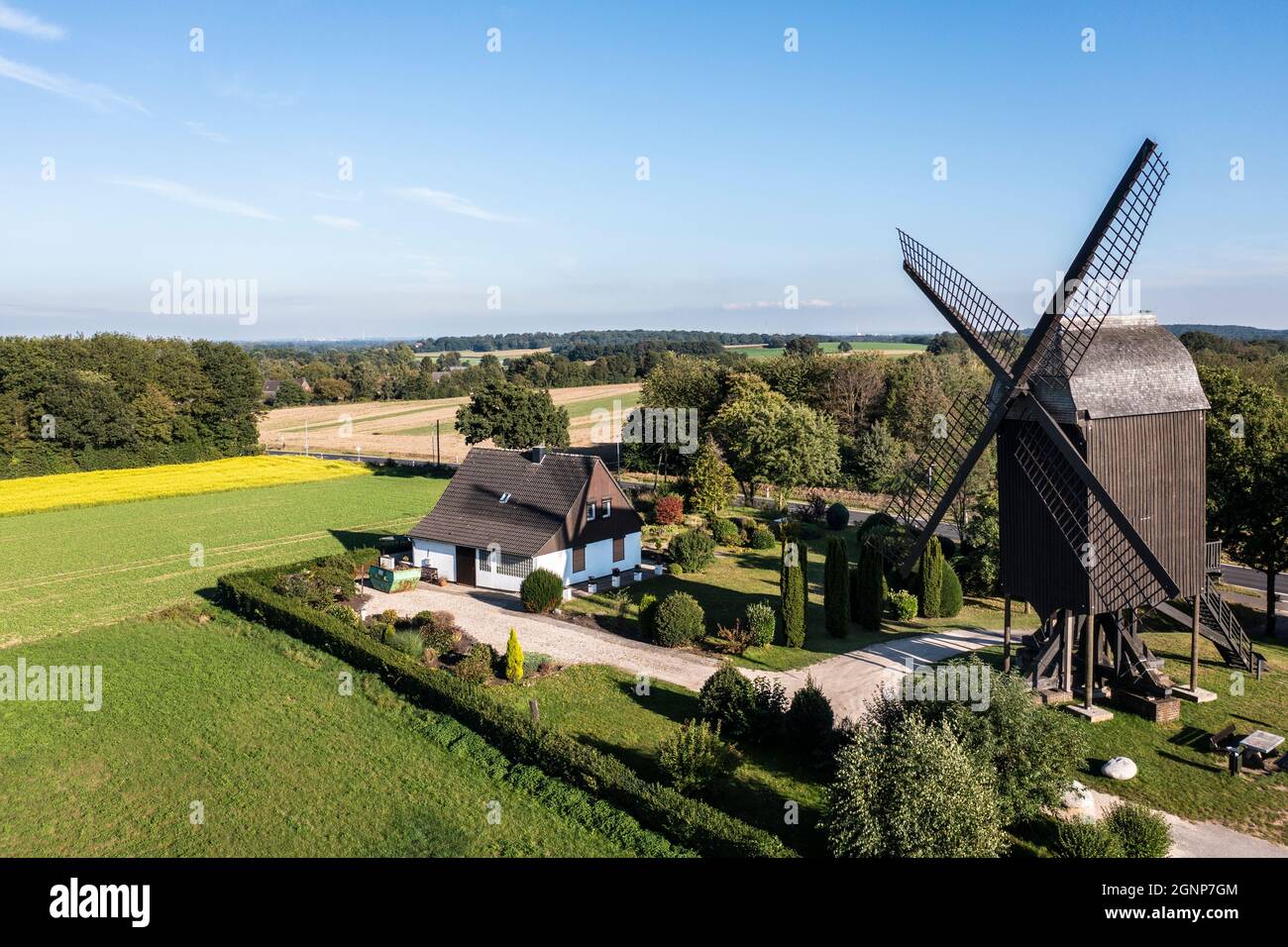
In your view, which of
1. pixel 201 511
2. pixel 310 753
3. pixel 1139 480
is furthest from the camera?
pixel 201 511

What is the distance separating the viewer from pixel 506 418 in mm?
63656

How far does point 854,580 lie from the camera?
29766mm

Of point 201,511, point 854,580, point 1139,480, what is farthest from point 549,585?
point 201,511

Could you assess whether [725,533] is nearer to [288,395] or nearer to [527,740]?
[527,740]

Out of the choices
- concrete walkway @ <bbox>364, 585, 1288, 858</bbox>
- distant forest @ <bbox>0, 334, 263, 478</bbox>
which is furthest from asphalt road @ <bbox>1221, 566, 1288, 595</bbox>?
distant forest @ <bbox>0, 334, 263, 478</bbox>

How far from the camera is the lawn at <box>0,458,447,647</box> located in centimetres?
3309

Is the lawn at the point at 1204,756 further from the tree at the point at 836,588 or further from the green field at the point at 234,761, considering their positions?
the green field at the point at 234,761

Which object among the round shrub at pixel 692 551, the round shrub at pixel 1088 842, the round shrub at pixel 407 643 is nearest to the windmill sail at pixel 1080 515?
the round shrub at pixel 1088 842

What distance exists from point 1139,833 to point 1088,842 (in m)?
1.08

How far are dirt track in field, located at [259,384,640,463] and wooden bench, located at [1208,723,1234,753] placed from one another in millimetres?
65771

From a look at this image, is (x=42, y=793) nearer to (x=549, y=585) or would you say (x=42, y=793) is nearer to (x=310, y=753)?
(x=310, y=753)

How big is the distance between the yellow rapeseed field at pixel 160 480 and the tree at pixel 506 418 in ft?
41.6

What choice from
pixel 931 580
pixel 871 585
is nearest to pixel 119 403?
pixel 871 585
